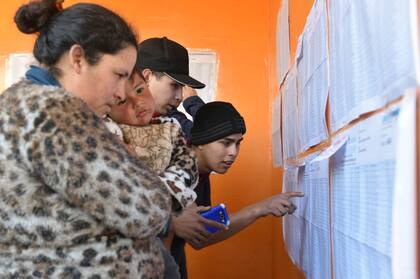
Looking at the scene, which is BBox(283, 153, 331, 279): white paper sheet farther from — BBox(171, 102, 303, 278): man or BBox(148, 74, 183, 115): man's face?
BBox(148, 74, 183, 115): man's face

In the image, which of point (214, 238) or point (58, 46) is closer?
point (58, 46)

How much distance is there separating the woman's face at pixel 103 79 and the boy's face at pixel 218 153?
0.69 metres

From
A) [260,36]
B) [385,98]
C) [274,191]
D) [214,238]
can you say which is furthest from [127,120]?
[260,36]

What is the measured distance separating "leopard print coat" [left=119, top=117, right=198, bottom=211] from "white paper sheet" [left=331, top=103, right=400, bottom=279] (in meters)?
0.41

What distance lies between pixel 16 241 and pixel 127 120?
486 millimetres

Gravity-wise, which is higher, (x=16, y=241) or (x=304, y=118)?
(x=304, y=118)

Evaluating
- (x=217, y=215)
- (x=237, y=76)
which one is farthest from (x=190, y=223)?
(x=237, y=76)

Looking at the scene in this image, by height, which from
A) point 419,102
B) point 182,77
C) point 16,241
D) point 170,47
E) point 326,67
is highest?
point 170,47

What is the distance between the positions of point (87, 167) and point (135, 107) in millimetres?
461

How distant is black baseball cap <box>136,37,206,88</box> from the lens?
1.62m

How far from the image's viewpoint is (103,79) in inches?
35.0

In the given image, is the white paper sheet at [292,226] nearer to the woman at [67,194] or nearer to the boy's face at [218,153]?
the boy's face at [218,153]

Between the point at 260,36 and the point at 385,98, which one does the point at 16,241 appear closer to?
the point at 385,98

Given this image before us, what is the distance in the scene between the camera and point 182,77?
5.33ft
